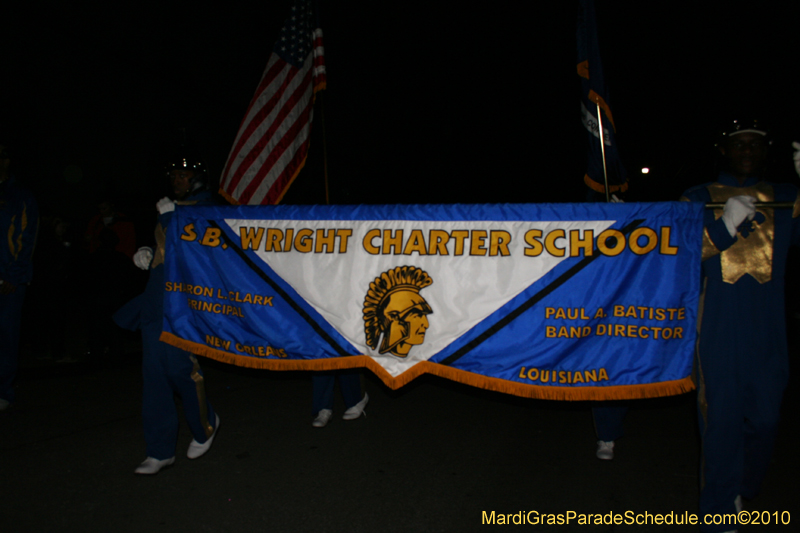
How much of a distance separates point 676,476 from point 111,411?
4.63m

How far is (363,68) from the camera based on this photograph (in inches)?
773

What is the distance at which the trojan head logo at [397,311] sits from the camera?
320cm

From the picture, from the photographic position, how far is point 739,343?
2.86 meters

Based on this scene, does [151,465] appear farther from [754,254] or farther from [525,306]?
[754,254]

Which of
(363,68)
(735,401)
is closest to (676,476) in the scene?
(735,401)

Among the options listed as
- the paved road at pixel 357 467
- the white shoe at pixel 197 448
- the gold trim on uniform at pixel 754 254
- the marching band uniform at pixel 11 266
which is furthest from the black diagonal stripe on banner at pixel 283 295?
the marching band uniform at pixel 11 266

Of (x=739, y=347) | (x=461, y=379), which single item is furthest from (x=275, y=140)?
(x=739, y=347)

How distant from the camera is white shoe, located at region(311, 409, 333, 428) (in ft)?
15.0

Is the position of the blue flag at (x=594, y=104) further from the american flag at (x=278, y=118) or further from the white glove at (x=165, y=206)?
the white glove at (x=165, y=206)

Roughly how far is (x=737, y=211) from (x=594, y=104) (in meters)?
1.67

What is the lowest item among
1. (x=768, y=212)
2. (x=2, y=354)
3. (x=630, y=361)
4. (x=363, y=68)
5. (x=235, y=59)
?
(x=2, y=354)

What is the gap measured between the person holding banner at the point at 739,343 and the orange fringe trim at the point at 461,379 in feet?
0.70

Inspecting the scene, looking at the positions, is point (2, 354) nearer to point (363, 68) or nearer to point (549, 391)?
point (549, 391)

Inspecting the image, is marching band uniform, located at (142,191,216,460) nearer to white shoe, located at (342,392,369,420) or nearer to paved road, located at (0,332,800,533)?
paved road, located at (0,332,800,533)
